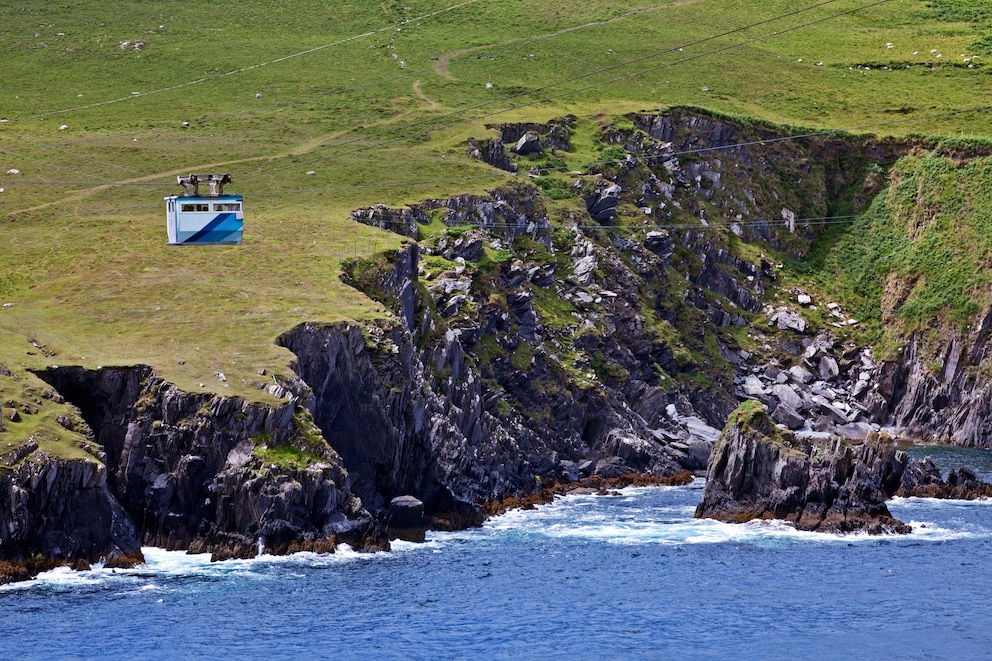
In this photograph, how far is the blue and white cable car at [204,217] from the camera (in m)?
103

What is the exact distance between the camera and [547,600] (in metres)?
90.2

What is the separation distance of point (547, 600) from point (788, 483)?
86.6 ft

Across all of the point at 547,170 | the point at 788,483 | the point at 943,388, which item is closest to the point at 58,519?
the point at 788,483

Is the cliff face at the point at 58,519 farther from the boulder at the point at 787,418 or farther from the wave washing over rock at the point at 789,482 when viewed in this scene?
the boulder at the point at 787,418

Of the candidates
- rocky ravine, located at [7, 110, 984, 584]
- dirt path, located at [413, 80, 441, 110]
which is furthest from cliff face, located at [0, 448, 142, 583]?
dirt path, located at [413, 80, 441, 110]

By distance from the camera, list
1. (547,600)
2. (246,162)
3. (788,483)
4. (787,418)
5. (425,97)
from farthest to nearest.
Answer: (425,97) → (246,162) → (787,418) → (788,483) → (547,600)

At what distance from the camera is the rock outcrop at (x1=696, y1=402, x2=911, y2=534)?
109m

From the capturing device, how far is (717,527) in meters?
110

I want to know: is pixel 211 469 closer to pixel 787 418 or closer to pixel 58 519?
pixel 58 519

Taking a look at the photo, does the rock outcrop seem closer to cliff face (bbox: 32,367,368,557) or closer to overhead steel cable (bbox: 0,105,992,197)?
cliff face (bbox: 32,367,368,557)

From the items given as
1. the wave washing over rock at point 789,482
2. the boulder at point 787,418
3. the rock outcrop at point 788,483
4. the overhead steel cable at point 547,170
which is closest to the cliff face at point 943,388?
the boulder at point 787,418

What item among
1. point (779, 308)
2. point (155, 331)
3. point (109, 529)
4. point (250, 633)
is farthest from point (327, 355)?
point (779, 308)

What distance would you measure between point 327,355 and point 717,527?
26.9 m

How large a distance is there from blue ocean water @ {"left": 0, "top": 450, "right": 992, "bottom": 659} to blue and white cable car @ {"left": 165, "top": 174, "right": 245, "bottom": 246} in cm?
1953
